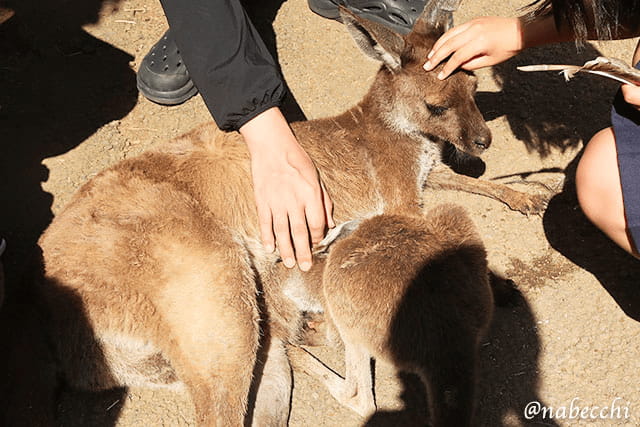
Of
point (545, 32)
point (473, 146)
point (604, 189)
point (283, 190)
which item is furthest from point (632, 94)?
point (283, 190)

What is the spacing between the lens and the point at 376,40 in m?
2.98

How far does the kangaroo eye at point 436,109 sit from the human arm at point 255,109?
84 centimetres

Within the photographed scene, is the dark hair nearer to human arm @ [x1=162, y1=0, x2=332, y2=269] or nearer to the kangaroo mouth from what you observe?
the kangaroo mouth

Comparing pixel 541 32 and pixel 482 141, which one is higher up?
pixel 541 32

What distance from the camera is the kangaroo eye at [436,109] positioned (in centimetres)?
316

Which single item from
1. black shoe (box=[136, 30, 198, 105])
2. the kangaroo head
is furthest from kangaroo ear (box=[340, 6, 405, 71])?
black shoe (box=[136, 30, 198, 105])

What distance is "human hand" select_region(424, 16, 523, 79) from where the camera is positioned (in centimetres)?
291

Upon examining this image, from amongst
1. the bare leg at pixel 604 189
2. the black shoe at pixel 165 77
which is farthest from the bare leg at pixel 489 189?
the black shoe at pixel 165 77

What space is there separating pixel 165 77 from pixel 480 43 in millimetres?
1999

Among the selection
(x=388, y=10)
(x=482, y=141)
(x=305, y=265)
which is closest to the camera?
(x=305, y=265)

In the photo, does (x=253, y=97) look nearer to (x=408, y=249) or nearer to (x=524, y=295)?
(x=408, y=249)

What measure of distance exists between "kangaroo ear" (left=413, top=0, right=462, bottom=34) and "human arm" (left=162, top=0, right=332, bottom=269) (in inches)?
39.3

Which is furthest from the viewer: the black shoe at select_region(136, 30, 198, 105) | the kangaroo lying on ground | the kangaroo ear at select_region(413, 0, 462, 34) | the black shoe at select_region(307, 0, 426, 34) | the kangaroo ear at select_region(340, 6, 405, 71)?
the black shoe at select_region(307, 0, 426, 34)

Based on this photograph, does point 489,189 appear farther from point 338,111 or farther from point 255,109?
point 255,109
